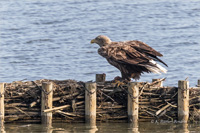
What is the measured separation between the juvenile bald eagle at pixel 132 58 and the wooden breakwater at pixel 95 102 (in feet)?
1.59

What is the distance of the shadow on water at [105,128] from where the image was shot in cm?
1129

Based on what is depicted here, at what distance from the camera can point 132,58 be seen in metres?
11.8

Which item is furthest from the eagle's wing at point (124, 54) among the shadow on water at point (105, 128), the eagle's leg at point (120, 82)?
the shadow on water at point (105, 128)

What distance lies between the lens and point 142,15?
106ft

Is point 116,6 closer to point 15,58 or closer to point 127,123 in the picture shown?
point 15,58

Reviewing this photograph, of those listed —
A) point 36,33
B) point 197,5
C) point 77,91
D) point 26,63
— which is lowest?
point 77,91

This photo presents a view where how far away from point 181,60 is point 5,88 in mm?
11667

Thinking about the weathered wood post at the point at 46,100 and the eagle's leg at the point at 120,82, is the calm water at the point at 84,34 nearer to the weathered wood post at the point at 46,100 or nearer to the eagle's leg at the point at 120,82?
the eagle's leg at the point at 120,82

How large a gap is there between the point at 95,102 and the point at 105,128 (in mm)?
643

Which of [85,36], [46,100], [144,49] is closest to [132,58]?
[144,49]

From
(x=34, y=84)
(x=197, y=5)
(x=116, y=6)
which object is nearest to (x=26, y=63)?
(x=34, y=84)

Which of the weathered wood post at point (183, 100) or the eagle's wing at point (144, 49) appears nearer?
the weathered wood post at point (183, 100)

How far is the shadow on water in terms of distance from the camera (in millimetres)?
11289

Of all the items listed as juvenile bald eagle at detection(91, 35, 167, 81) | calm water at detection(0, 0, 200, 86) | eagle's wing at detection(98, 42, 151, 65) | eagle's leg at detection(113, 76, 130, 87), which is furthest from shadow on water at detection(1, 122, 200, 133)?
calm water at detection(0, 0, 200, 86)
